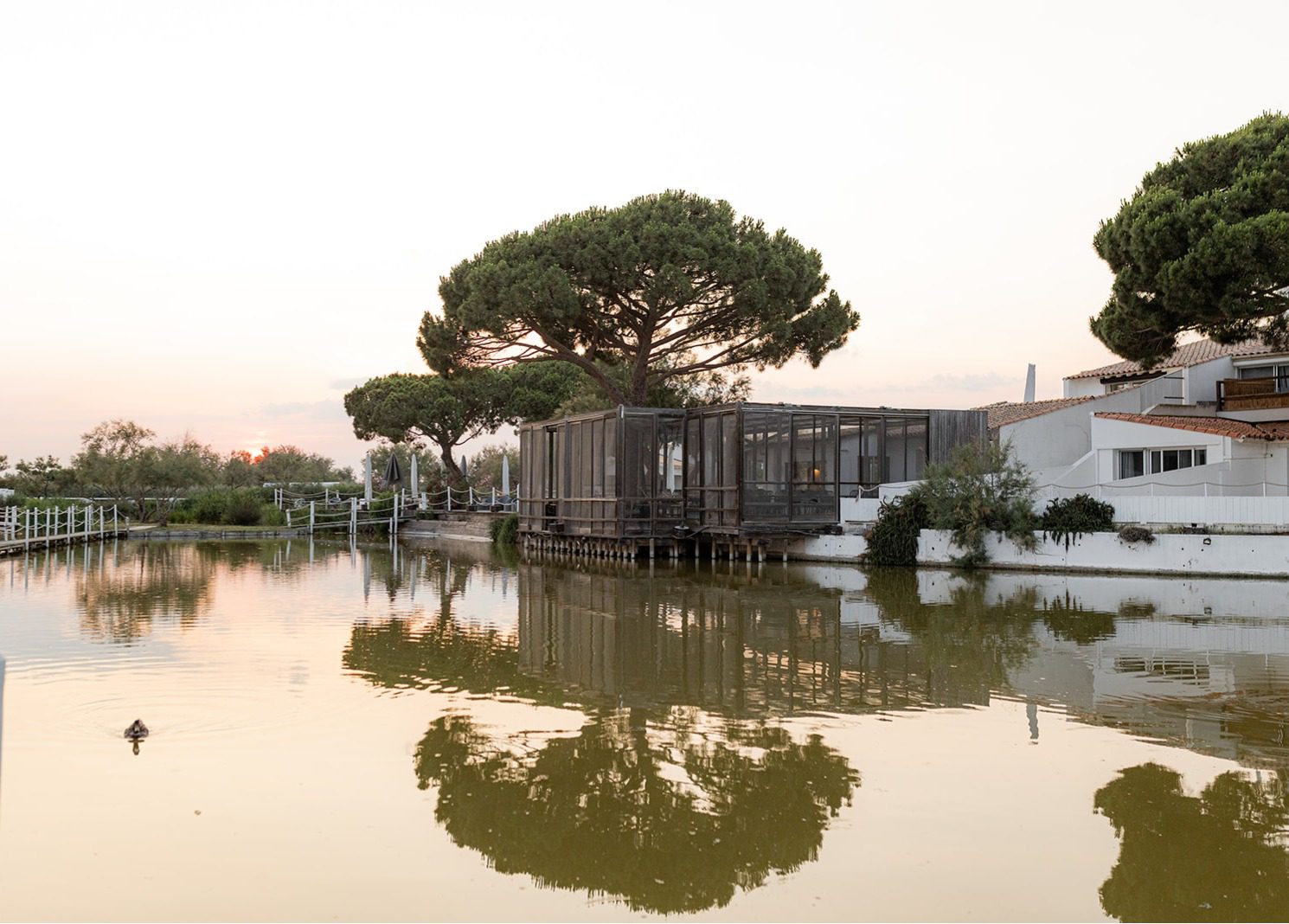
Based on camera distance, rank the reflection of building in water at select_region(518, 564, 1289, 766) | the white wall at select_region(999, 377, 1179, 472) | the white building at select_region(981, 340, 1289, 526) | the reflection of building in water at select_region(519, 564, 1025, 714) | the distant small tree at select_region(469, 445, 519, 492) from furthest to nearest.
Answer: the distant small tree at select_region(469, 445, 519, 492)
the white wall at select_region(999, 377, 1179, 472)
the white building at select_region(981, 340, 1289, 526)
the reflection of building in water at select_region(519, 564, 1025, 714)
the reflection of building in water at select_region(518, 564, 1289, 766)

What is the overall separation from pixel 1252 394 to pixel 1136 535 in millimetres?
12112

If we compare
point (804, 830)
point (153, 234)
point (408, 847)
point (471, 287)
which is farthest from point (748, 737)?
point (471, 287)

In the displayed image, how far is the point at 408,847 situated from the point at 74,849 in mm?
1615

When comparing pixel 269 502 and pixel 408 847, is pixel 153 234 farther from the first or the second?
pixel 269 502

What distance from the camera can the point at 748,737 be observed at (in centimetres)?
800

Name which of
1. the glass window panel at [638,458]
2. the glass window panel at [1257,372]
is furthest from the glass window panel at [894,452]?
the glass window panel at [1257,372]

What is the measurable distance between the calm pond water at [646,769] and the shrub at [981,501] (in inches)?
302

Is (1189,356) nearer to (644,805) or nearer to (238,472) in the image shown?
(644,805)

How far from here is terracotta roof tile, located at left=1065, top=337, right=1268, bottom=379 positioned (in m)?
33.7

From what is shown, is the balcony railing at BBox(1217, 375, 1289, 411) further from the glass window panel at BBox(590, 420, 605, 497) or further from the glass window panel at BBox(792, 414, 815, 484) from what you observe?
the glass window panel at BBox(590, 420, 605, 497)

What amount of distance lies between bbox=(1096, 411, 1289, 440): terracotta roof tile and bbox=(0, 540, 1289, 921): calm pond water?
12.5m

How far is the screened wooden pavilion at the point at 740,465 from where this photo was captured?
25281mm

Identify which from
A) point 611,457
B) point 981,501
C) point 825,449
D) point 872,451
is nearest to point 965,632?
point 981,501

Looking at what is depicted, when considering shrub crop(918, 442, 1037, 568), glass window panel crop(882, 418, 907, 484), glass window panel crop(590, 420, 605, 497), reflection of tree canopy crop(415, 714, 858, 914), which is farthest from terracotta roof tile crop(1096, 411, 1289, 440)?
reflection of tree canopy crop(415, 714, 858, 914)
